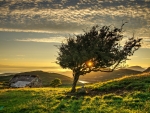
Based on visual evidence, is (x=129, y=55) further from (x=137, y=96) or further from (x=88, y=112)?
(x=88, y=112)

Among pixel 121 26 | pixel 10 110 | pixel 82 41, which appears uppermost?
pixel 121 26

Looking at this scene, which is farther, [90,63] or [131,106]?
[90,63]

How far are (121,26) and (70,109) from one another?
26874mm

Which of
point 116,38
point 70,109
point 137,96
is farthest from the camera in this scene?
point 116,38

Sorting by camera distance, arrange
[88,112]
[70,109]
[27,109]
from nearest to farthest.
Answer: [88,112]
[70,109]
[27,109]

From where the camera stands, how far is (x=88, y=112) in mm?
19188

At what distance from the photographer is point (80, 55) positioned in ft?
131

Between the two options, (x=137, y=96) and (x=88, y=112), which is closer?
(x=88, y=112)

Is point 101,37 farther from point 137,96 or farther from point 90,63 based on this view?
point 137,96

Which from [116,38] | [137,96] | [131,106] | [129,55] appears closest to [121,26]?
[116,38]

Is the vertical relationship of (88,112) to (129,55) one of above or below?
below

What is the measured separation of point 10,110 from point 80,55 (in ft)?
64.4

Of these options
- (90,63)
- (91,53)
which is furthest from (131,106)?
(90,63)

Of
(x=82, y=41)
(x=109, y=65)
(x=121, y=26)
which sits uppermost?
(x=121, y=26)
